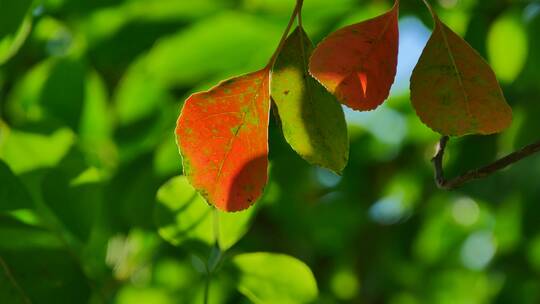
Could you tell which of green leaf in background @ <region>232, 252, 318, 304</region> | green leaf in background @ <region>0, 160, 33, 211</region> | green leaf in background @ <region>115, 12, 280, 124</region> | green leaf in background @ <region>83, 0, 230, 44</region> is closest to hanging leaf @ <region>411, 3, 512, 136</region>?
green leaf in background @ <region>232, 252, 318, 304</region>

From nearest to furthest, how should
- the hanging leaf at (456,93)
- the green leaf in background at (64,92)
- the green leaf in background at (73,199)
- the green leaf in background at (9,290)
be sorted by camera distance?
the hanging leaf at (456,93) < the green leaf in background at (9,290) < the green leaf in background at (73,199) < the green leaf in background at (64,92)

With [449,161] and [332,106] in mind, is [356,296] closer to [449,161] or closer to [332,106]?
[449,161]

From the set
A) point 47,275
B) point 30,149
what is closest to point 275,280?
point 47,275

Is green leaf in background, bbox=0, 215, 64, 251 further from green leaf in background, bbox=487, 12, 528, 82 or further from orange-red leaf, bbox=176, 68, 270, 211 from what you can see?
green leaf in background, bbox=487, 12, 528, 82

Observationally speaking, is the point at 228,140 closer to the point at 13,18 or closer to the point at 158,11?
the point at 13,18

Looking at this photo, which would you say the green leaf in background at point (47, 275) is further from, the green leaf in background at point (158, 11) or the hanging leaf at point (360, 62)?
the green leaf in background at point (158, 11)

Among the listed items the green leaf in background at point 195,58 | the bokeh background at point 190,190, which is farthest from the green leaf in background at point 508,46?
the green leaf in background at point 195,58

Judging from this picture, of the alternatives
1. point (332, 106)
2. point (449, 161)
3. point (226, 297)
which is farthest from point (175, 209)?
point (449, 161)
